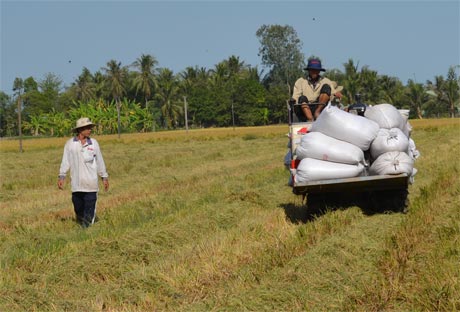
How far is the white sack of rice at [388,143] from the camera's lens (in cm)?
764

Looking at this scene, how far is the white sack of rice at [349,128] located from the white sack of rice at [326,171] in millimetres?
336

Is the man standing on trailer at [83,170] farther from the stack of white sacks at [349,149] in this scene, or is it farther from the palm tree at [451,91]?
the palm tree at [451,91]

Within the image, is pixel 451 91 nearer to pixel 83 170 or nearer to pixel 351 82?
A: pixel 351 82

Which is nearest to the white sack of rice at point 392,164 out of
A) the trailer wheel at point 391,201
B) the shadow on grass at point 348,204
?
the trailer wheel at point 391,201

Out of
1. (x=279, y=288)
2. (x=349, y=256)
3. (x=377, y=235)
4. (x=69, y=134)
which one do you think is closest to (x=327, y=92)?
(x=377, y=235)

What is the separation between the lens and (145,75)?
3344 inches

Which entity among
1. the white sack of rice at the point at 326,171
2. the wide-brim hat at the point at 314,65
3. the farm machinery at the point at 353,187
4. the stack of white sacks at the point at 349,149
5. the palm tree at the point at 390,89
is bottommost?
the farm machinery at the point at 353,187

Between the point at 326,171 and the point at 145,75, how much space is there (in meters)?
79.1

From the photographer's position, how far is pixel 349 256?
5.41m

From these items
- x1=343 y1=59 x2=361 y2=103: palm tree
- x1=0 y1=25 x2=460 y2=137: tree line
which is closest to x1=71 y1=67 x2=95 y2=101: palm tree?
x1=0 y1=25 x2=460 y2=137: tree line

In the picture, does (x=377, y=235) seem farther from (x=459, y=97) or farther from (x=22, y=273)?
(x=459, y=97)

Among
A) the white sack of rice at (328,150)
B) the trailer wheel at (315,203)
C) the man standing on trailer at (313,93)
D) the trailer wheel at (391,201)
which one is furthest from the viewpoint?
the man standing on trailer at (313,93)

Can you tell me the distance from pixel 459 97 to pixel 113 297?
77493 mm

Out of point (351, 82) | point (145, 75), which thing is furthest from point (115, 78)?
point (351, 82)
